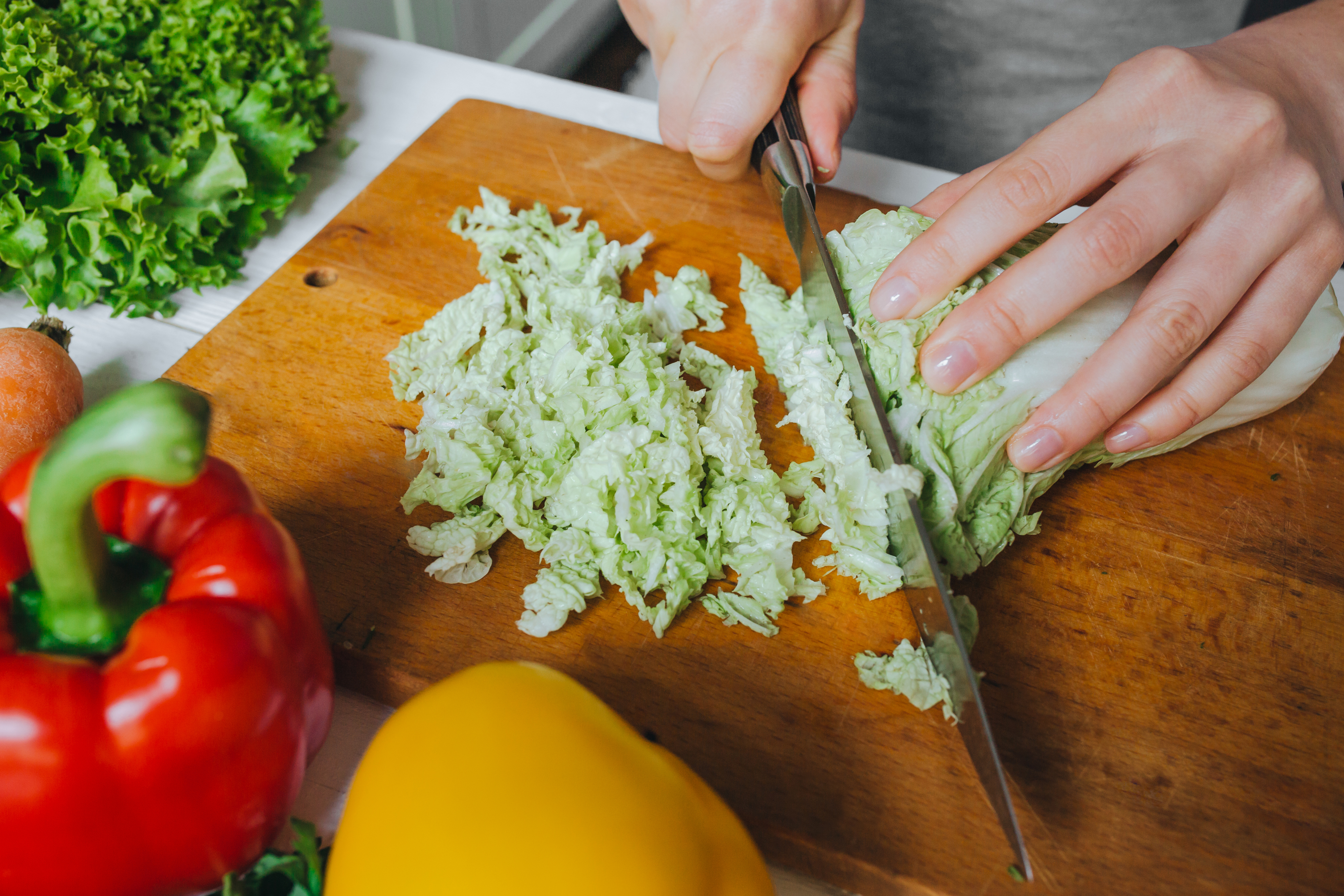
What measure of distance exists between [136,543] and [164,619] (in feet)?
0.56

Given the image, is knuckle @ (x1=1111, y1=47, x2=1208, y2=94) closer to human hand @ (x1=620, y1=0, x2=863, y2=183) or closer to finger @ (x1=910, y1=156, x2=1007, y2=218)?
finger @ (x1=910, y1=156, x2=1007, y2=218)

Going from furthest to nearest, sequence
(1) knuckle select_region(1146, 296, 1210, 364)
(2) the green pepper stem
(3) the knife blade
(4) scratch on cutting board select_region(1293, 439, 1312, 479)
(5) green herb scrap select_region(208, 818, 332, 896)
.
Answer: (4) scratch on cutting board select_region(1293, 439, 1312, 479) → (1) knuckle select_region(1146, 296, 1210, 364) → (3) the knife blade → (5) green herb scrap select_region(208, 818, 332, 896) → (2) the green pepper stem

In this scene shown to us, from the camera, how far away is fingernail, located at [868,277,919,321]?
152 centimetres

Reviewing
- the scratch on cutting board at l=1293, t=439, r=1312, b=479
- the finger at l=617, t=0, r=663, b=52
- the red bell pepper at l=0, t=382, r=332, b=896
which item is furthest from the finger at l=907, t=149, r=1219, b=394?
the finger at l=617, t=0, r=663, b=52

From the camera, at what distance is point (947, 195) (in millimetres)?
1843

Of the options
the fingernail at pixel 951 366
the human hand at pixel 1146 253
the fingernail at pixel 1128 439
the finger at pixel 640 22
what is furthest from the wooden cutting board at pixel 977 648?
the finger at pixel 640 22

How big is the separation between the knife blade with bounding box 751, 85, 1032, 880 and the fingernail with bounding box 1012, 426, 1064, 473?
0.21 metres

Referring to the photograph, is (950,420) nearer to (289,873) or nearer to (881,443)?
(881,443)

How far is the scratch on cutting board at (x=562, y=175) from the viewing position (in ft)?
7.31

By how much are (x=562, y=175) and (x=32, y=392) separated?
129 cm

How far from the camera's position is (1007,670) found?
144cm

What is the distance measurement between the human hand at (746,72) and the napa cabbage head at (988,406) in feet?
1.54

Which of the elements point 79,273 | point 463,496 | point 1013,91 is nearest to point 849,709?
point 463,496

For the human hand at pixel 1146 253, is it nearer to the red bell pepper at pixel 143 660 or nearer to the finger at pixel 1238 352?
the finger at pixel 1238 352
